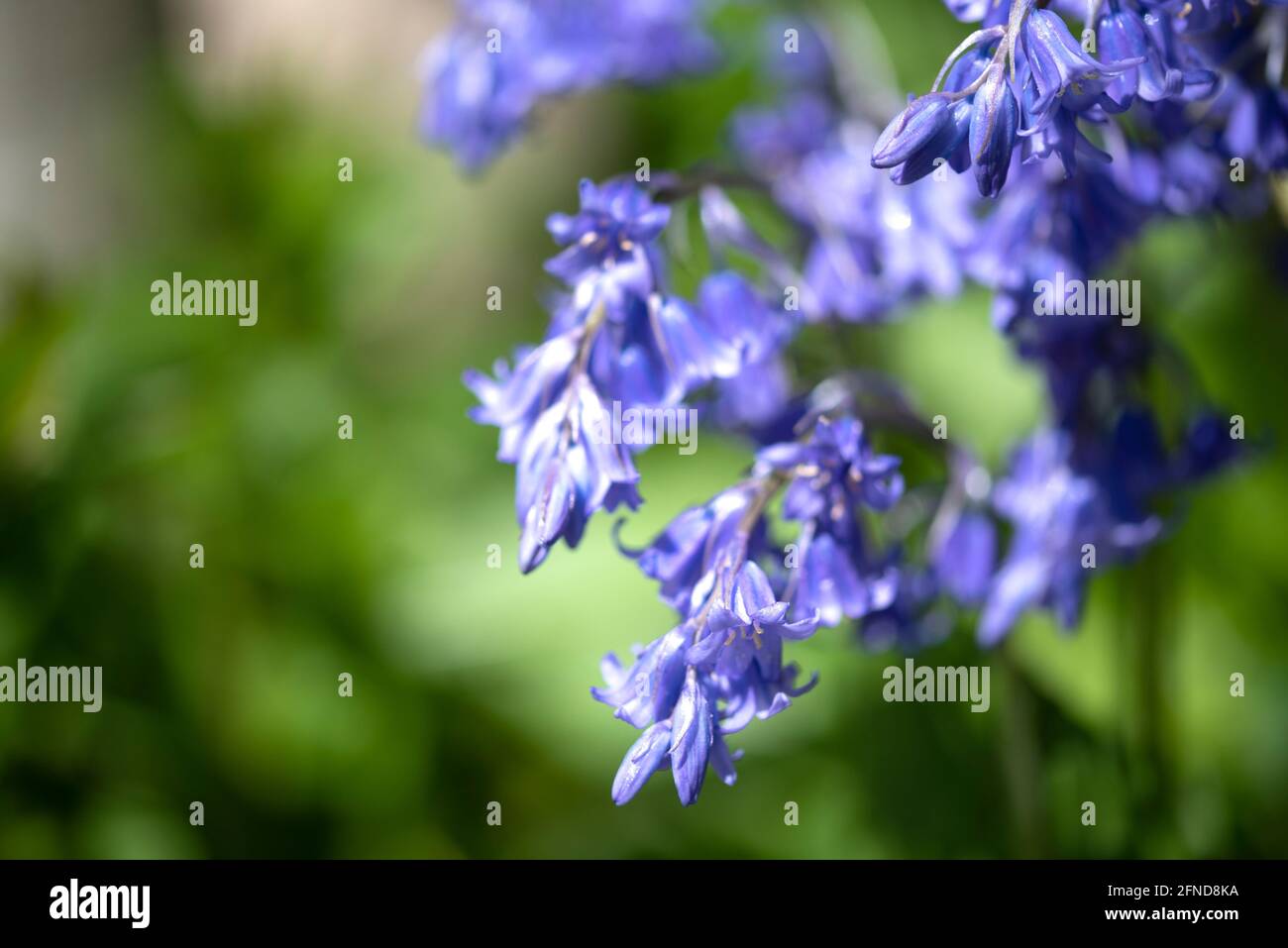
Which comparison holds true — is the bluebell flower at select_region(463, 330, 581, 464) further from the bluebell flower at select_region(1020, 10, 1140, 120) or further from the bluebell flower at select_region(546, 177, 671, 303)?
the bluebell flower at select_region(1020, 10, 1140, 120)

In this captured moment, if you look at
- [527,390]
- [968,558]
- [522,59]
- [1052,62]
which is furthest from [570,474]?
[522,59]

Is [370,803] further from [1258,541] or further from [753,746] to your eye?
[1258,541]

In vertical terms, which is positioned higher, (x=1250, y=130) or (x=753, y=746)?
(x=1250, y=130)

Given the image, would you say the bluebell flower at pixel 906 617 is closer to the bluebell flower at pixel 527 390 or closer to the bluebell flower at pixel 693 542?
the bluebell flower at pixel 693 542
